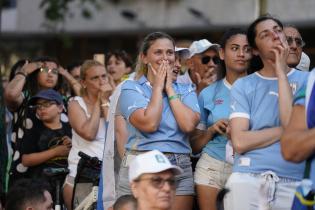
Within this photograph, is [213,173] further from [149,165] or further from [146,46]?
[149,165]

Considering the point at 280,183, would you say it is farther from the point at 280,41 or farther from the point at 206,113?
the point at 206,113

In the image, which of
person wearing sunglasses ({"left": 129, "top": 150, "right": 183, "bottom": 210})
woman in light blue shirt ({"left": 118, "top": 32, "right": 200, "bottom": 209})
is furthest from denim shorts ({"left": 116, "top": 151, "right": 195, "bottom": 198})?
person wearing sunglasses ({"left": 129, "top": 150, "right": 183, "bottom": 210})

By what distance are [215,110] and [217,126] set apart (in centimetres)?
32

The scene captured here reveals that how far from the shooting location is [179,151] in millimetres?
6930

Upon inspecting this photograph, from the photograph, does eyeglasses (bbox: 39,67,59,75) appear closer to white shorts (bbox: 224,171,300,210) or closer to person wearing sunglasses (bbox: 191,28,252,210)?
person wearing sunglasses (bbox: 191,28,252,210)

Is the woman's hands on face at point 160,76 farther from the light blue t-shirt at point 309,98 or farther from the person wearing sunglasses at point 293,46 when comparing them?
the light blue t-shirt at point 309,98

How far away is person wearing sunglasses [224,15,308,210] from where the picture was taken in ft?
19.1

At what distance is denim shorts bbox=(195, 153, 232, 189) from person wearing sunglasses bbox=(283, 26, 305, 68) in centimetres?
98

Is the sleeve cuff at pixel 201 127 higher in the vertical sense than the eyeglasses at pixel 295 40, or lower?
lower

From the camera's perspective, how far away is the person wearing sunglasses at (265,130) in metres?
5.82

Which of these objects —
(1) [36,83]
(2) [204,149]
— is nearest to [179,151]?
(2) [204,149]

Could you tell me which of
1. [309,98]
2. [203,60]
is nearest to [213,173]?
[203,60]

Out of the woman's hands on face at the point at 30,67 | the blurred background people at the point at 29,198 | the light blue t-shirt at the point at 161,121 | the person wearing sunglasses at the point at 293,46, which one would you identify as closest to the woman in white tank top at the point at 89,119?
the woman's hands on face at the point at 30,67

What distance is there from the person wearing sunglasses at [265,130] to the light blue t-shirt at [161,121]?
2.74 ft
